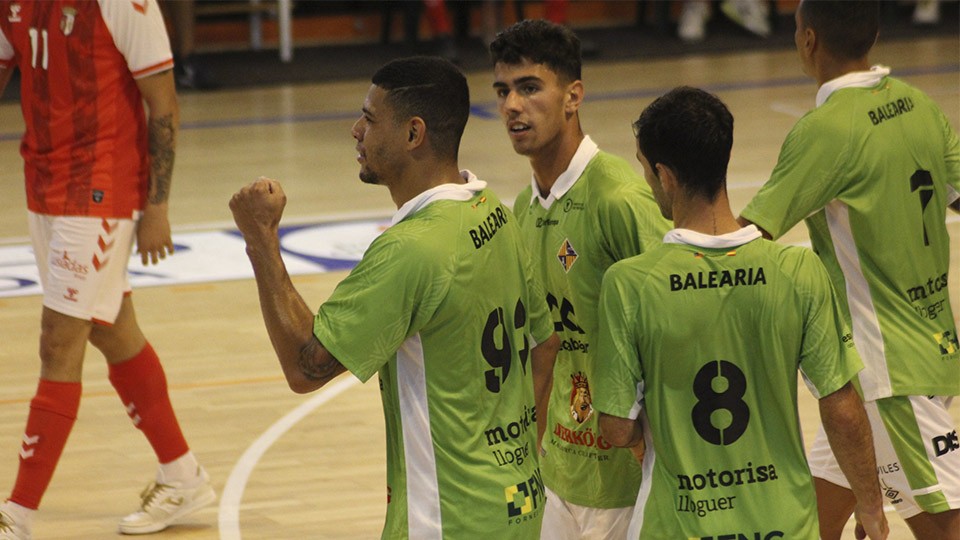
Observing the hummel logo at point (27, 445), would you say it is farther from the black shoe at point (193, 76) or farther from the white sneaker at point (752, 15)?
the white sneaker at point (752, 15)

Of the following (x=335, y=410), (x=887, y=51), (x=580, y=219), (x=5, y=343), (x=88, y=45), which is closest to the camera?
(x=580, y=219)

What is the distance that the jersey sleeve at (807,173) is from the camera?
4082mm

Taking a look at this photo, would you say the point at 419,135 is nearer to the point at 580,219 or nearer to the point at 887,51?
the point at 580,219

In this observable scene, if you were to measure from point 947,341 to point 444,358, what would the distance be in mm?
1750

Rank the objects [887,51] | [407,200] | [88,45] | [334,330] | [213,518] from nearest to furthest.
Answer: [334,330] < [407,200] < [88,45] < [213,518] < [887,51]

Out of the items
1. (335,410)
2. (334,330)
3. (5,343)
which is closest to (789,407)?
(334,330)

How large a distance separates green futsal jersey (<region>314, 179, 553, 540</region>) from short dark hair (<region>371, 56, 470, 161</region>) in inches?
5.0

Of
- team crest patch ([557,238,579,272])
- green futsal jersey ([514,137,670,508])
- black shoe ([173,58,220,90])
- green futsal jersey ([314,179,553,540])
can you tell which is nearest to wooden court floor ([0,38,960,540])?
black shoe ([173,58,220,90])

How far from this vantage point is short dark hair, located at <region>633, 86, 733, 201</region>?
3242 millimetres

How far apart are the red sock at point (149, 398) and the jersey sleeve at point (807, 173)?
93.7 inches

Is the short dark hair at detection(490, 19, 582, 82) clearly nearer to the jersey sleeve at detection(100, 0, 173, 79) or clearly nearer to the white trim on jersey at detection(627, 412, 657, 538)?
the white trim on jersey at detection(627, 412, 657, 538)

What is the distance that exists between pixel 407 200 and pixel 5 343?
200 inches

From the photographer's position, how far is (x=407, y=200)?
3410 millimetres

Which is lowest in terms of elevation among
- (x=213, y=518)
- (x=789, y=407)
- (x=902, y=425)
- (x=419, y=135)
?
(x=213, y=518)
